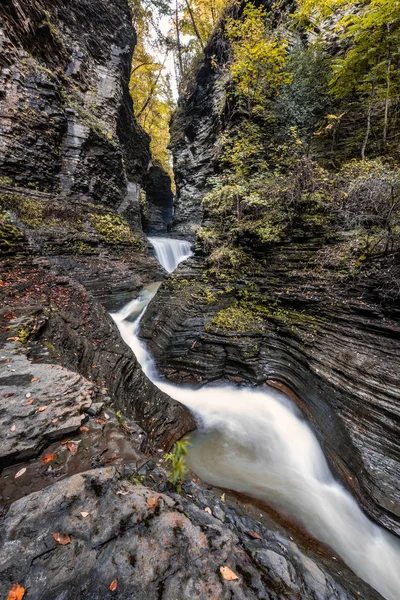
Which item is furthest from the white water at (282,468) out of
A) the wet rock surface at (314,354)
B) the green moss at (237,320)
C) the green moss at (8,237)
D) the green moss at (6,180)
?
the green moss at (6,180)

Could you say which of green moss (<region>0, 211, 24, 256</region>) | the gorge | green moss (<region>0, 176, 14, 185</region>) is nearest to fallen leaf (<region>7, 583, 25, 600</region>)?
the gorge

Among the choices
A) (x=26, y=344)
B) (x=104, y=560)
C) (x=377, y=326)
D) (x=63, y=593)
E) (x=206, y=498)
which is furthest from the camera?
(x=377, y=326)

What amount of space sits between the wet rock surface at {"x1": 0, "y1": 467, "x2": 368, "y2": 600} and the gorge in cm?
1

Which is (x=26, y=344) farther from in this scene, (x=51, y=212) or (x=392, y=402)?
(x=51, y=212)

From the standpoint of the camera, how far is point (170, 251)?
1630 cm

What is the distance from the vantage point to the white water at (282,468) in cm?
317

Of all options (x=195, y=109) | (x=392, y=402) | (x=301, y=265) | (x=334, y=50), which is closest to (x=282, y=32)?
(x=334, y=50)

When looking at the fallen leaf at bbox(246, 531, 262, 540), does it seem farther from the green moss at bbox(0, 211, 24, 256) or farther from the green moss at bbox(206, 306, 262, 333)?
the green moss at bbox(0, 211, 24, 256)

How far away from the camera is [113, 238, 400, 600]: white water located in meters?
3.17

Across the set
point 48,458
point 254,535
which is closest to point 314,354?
point 254,535

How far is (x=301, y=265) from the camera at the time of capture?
6172 millimetres

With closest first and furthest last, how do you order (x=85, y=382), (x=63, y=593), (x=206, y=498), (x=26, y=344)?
(x=63, y=593) < (x=206, y=498) < (x=85, y=382) < (x=26, y=344)

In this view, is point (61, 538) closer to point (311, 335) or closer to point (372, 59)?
point (311, 335)

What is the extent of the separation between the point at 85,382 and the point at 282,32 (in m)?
14.3
